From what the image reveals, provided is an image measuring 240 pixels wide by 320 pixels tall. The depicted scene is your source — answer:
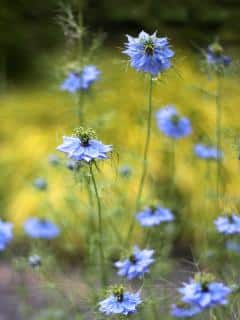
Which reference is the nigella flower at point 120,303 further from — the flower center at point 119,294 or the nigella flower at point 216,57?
the nigella flower at point 216,57

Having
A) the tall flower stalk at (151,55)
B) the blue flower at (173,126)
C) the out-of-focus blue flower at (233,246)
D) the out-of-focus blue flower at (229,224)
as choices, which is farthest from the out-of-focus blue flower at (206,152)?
the tall flower stalk at (151,55)

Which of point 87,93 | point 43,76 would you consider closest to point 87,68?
point 87,93

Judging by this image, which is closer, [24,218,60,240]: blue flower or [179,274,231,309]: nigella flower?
[179,274,231,309]: nigella flower

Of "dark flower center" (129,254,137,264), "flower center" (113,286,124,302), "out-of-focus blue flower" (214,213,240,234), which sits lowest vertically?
"flower center" (113,286,124,302)

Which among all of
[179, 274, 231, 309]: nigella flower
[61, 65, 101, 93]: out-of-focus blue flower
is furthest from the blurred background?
[179, 274, 231, 309]: nigella flower

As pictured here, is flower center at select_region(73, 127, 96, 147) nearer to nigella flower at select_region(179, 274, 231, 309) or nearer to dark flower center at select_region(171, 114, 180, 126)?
nigella flower at select_region(179, 274, 231, 309)

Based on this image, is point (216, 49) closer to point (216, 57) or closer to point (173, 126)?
point (216, 57)

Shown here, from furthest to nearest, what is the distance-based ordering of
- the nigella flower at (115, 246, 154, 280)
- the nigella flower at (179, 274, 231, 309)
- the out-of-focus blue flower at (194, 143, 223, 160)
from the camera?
the out-of-focus blue flower at (194, 143, 223, 160), the nigella flower at (115, 246, 154, 280), the nigella flower at (179, 274, 231, 309)
